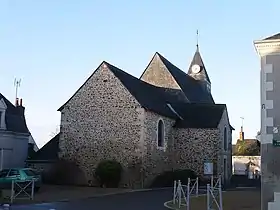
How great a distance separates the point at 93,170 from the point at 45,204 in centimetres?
1302

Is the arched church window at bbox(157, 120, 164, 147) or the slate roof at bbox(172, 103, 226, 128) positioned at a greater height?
the slate roof at bbox(172, 103, 226, 128)

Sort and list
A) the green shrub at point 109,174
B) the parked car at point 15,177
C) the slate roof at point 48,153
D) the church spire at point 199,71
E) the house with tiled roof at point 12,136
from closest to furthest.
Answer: the parked car at point 15,177, the green shrub at point 109,174, the house with tiled roof at point 12,136, the slate roof at point 48,153, the church spire at point 199,71

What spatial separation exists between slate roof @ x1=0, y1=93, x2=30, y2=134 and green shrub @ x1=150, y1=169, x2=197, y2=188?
9776mm

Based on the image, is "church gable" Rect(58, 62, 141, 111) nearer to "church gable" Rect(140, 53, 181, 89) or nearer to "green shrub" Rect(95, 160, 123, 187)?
"green shrub" Rect(95, 160, 123, 187)

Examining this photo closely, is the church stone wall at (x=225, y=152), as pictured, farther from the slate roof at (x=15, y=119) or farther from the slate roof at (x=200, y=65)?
the slate roof at (x=15, y=119)

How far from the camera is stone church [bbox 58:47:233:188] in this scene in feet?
99.1

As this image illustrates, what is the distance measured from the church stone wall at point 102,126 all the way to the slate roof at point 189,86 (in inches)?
497

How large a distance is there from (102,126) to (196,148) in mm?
7698

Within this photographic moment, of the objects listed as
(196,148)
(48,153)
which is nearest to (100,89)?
(48,153)

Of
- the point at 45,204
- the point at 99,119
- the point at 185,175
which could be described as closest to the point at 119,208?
the point at 45,204

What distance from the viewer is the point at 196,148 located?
1357 inches

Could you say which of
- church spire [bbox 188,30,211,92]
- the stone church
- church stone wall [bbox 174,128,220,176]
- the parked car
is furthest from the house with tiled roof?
church spire [bbox 188,30,211,92]

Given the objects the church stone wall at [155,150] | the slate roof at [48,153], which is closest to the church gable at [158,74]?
the church stone wall at [155,150]

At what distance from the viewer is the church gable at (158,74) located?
42.6 m
